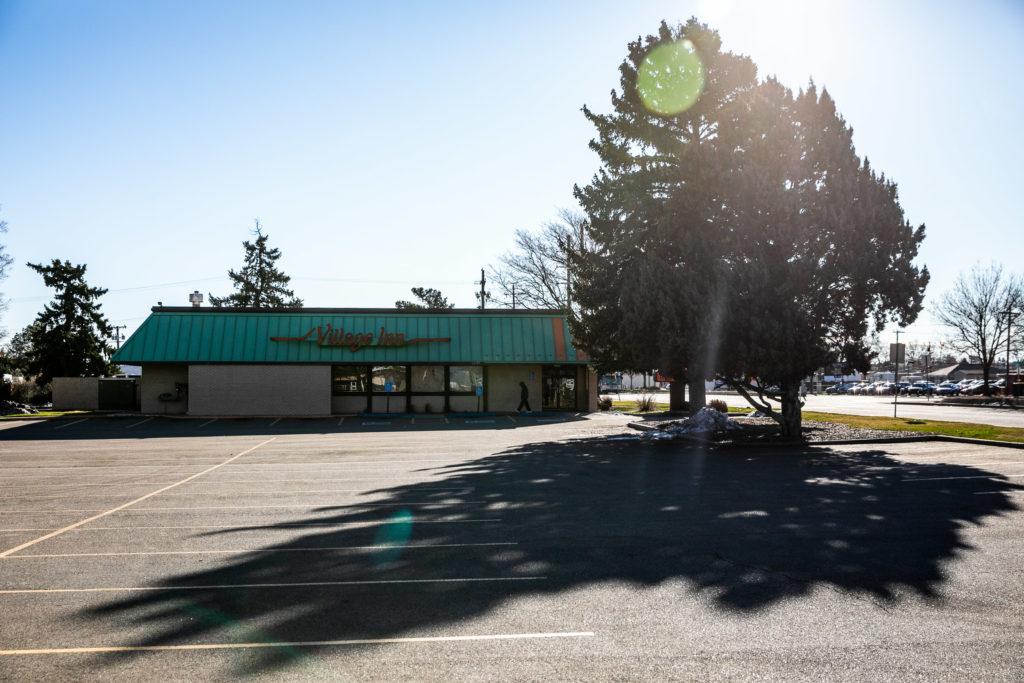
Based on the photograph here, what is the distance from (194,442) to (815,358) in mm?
18926

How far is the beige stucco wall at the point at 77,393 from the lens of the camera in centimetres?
4112

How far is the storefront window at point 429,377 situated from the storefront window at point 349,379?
2.65 m

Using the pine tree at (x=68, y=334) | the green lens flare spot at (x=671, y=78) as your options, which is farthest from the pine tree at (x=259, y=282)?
the green lens flare spot at (x=671, y=78)

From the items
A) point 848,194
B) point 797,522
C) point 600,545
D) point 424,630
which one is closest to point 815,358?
point 848,194

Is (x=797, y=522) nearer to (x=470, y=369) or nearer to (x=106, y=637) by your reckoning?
(x=106, y=637)

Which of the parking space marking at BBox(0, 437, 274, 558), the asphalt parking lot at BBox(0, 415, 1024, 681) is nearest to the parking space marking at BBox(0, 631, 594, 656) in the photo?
the asphalt parking lot at BBox(0, 415, 1024, 681)

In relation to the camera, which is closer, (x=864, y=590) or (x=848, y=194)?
(x=864, y=590)

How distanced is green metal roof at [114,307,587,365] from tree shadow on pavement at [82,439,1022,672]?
22534 millimetres

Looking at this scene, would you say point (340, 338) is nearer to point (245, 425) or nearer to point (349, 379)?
point (349, 379)

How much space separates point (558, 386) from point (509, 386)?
275 cm

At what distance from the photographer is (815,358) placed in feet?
64.2

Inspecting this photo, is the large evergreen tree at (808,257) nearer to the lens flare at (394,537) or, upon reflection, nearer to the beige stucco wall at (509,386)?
the lens flare at (394,537)

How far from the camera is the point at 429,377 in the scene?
3756cm

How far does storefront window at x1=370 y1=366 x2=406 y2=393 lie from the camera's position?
1465 inches
